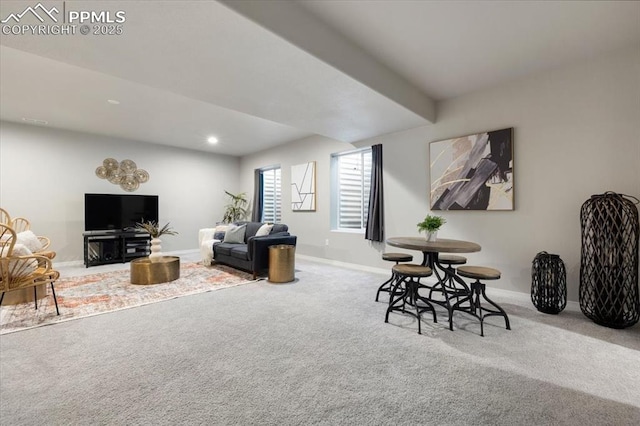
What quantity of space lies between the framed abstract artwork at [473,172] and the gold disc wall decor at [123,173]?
6.28 meters

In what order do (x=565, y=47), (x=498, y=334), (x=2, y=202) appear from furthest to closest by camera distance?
1. (x=2, y=202)
2. (x=565, y=47)
3. (x=498, y=334)

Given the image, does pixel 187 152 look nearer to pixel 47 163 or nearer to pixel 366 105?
pixel 47 163

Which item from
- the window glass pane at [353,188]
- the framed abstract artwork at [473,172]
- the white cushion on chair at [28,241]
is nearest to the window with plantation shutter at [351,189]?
the window glass pane at [353,188]

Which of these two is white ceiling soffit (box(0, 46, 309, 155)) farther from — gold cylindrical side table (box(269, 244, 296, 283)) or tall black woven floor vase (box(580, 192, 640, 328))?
tall black woven floor vase (box(580, 192, 640, 328))

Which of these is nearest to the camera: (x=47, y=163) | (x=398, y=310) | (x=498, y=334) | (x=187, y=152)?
(x=498, y=334)

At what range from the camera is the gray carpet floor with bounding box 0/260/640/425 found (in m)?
1.46

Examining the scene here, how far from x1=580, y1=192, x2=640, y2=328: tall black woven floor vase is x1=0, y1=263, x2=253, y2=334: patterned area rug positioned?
4058mm

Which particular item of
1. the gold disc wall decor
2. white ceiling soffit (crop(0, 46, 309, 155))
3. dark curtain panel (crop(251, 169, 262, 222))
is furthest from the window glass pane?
the gold disc wall decor

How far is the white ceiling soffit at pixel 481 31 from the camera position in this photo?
7.21ft

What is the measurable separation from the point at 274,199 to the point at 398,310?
16.7ft

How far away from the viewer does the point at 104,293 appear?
3.54 metres

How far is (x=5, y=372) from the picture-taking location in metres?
1.82

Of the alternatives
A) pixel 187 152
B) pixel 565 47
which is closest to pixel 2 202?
pixel 187 152

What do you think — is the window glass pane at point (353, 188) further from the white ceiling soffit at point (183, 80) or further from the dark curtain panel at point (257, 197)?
the dark curtain panel at point (257, 197)
